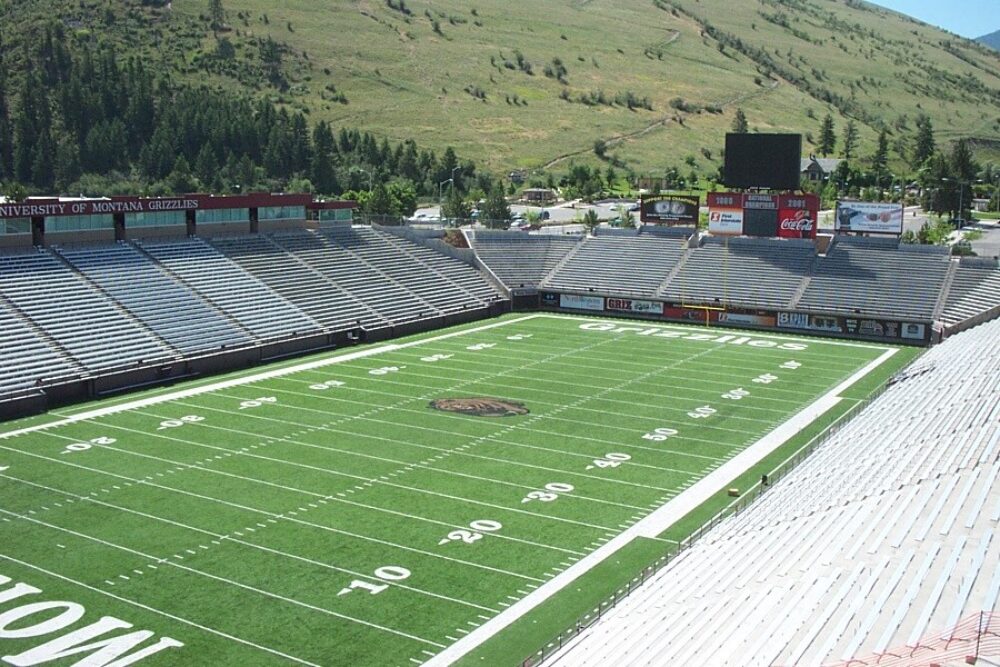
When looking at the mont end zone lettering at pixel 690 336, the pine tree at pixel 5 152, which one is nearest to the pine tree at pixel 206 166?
the pine tree at pixel 5 152

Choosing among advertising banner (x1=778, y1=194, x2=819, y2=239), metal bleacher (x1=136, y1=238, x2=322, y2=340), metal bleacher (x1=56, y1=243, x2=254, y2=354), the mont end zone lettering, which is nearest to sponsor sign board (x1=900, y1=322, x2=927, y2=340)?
the mont end zone lettering

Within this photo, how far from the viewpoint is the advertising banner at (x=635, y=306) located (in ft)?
173

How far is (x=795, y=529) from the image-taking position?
19672 millimetres

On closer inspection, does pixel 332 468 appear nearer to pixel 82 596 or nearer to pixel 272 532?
pixel 272 532

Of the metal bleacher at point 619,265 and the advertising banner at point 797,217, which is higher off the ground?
the advertising banner at point 797,217

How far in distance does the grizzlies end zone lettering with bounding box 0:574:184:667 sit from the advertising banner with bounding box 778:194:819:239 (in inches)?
1731

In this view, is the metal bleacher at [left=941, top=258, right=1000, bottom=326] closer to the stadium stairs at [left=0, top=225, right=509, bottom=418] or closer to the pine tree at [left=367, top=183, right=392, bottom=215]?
the stadium stairs at [left=0, top=225, right=509, bottom=418]

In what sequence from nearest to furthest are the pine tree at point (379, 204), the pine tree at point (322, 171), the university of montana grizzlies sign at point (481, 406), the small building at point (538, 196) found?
the university of montana grizzlies sign at point (481, 406), the pine tree at point (379, 204), the pine tree at point (322, 171), the small building at point (538, 196)

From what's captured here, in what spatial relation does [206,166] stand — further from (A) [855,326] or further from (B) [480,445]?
(B) [480,445]

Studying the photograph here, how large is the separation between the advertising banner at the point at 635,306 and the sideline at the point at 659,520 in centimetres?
1681

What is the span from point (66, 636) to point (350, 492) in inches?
336

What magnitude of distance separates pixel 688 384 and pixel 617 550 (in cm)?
1639

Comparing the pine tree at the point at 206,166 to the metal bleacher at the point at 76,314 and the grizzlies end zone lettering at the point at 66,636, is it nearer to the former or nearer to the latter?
the metal bleacher at the point at 76,314

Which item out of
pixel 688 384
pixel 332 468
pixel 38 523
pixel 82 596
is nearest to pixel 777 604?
pixel 82 596
